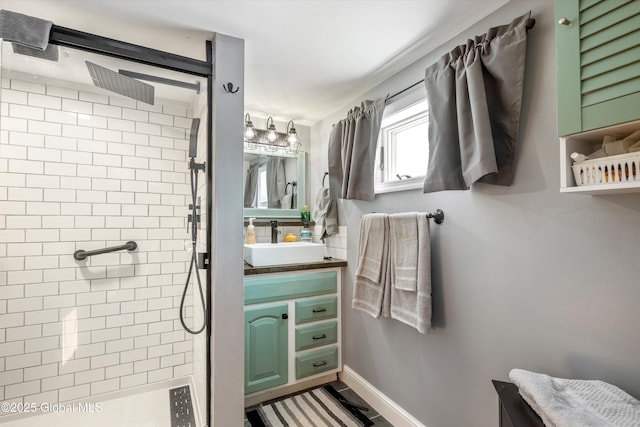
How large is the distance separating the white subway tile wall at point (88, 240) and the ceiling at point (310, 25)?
637 millimetres

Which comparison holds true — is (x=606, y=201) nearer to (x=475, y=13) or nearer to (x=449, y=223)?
(x=449, y=223)

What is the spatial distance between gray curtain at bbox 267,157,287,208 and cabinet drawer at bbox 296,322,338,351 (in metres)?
1.11

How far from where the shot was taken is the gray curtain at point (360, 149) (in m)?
1.99

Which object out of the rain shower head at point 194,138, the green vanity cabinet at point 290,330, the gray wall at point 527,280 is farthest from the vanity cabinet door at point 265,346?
the rain shower head at point 194,138

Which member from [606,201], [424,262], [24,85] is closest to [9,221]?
[24,85]

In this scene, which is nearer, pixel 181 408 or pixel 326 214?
pixel 181 408

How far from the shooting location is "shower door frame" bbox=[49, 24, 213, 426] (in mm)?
1363

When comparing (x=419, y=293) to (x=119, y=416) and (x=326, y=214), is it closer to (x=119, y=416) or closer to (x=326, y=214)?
(x=326, y=214)

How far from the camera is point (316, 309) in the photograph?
224cm

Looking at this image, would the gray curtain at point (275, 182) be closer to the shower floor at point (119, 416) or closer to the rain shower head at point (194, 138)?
the rain shower head at point (194, 138)

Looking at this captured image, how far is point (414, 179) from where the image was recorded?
5.77 feet

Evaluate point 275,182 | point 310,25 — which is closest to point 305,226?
point 275,182

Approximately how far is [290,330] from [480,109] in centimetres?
182

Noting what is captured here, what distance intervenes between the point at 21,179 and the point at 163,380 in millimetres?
1676
